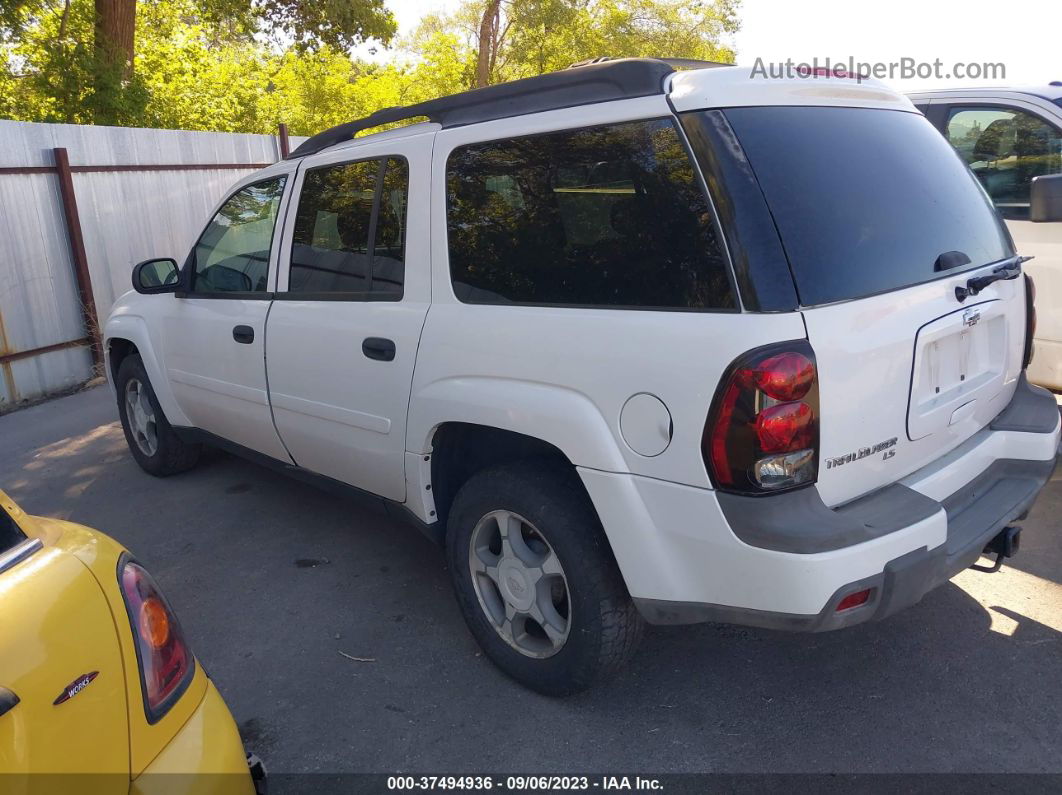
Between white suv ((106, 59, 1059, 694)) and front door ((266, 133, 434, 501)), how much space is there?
0.02m

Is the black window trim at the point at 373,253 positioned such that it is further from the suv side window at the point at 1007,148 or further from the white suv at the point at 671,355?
the suv side window at the point at 1007,148

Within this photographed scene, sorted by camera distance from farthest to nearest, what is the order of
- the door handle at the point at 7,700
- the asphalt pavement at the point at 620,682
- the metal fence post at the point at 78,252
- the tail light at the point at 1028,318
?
1. the metal fence post at the point at 78,252
2. the tail light at the point at 1028,318
3. the asphalt pavement at the point at 620,682
4. the door handle at the point at 7,700

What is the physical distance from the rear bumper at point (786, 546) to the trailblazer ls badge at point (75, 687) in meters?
1.41

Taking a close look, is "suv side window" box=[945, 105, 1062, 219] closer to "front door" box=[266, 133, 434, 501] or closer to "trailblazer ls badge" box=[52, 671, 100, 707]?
"front door" box=[266, 133, 434, 501]

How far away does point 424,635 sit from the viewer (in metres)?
3.48

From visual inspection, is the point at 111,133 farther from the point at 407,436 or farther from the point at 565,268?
the point at 565,268

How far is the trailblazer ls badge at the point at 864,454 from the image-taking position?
92.5 inches

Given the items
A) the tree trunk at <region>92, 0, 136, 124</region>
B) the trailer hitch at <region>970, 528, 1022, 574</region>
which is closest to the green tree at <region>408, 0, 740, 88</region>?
the tree trunk at <region>92, 0, 136, 124</region>

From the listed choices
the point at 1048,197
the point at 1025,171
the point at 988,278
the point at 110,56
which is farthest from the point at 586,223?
the point at 110,56

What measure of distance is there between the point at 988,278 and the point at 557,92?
4.96ft

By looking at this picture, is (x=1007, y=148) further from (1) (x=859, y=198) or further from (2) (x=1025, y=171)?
(1) (x=859, y=198)

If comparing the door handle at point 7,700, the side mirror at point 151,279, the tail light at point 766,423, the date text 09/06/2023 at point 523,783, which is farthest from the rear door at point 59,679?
the side mirror at point 151,279

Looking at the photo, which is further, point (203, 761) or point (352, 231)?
point (352, 231)

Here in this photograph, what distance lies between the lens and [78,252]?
27.4ft
